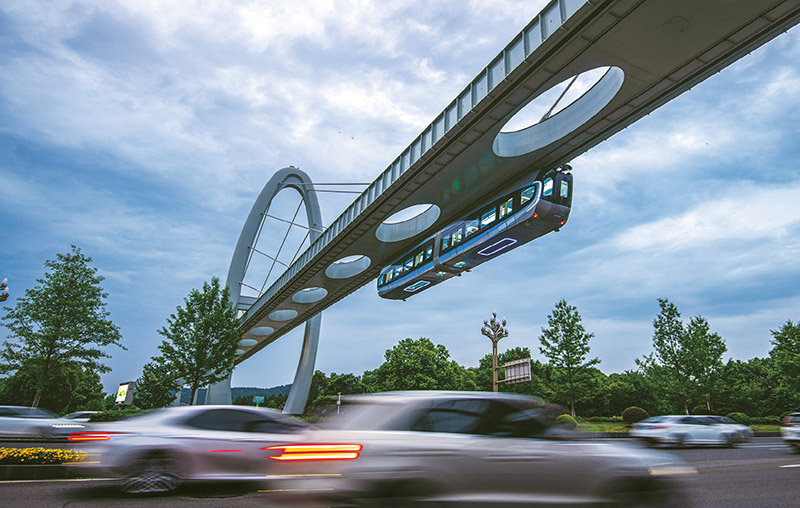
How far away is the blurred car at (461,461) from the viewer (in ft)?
12.7

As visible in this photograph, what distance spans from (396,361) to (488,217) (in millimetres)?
39069

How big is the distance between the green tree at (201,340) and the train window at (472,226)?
47.1 feet

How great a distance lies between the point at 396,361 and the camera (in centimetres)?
6034

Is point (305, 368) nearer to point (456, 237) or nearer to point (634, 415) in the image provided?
point (456, 237)

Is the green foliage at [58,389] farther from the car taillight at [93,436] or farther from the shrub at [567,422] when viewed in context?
the shrub at [567,422]

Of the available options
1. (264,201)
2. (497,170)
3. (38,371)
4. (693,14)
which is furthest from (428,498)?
(264,201)

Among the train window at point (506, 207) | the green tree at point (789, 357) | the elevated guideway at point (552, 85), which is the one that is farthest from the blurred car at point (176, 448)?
the green tree at point (789, 357)

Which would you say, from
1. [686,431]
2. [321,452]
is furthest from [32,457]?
[686,431]

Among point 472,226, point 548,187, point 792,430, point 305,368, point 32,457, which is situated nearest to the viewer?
point 32,457

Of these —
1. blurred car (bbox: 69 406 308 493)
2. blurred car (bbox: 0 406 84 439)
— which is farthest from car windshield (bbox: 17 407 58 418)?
blurred car (bbox: 69 406 308 493)

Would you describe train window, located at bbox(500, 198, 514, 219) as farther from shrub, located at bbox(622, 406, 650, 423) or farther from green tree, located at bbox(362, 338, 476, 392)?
green tree, located at bbox(362, 338, 476, 392)

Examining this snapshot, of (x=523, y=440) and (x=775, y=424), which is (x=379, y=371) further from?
(x=523, y=440)

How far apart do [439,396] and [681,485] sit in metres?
2.61

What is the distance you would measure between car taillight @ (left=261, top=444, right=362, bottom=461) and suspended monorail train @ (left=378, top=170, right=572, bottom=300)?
1861 centimetres
